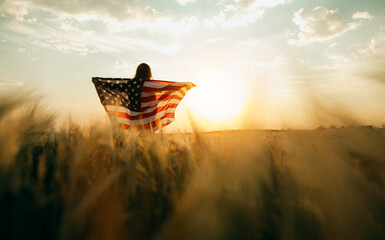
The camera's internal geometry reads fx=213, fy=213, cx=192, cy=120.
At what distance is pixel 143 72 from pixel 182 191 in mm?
5453

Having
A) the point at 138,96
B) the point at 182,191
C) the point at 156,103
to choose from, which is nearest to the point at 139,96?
the point at 138,96

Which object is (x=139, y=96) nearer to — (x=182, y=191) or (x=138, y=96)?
(x=138, y=96)

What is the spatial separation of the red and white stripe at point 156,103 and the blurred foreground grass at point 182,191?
11.7 ft

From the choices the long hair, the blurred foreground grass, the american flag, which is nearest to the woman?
the american flag

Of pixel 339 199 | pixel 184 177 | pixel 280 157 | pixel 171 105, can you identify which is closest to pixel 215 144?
pixel 184 177

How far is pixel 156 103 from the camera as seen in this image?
18.2 ft

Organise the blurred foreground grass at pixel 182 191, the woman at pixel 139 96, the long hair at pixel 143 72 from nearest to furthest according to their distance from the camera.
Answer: the blurred foreground grass at pixel 182 191 → the woman at pixel 139 96 → the long hair at pixel 143 72

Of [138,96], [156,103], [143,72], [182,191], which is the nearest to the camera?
[182,191]

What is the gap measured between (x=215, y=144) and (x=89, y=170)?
0.78 meters

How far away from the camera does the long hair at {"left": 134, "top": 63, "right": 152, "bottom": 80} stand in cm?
603

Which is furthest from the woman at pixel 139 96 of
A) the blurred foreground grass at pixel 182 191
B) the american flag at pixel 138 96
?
the blurred foreground grass at pixel 182 191

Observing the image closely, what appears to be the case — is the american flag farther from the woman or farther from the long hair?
the long hair

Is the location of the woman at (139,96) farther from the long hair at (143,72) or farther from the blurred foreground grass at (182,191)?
the blurred foreground grass at (182,191)

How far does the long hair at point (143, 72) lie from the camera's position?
6.03 metres
